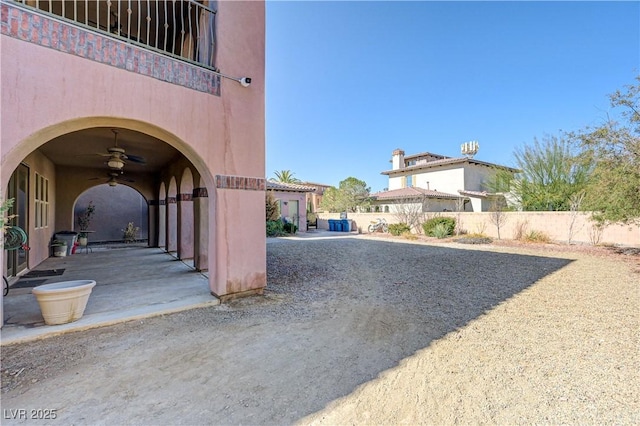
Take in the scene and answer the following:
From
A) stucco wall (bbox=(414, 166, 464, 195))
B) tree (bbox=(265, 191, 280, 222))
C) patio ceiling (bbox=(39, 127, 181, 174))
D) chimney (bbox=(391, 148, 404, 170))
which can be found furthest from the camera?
chimney (bbox=(391, 148, 404, 170))

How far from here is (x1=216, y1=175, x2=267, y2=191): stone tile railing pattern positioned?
488 cm

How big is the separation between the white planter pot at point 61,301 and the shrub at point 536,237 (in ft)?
57.7

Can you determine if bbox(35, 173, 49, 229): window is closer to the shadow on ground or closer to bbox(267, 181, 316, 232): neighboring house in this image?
the shadow on ground

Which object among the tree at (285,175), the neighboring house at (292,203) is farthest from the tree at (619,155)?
the tree at (285,175)

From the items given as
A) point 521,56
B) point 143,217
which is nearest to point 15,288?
point 143,217

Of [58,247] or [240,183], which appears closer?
[240,183]

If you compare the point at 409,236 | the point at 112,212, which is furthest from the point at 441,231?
the point at 112,212

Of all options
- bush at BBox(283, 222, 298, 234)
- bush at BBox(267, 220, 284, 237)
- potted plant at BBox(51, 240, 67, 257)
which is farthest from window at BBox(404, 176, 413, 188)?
potted plant at BBox(51, 240, 67, 257)

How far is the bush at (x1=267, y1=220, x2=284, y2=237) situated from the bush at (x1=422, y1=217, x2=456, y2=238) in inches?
365

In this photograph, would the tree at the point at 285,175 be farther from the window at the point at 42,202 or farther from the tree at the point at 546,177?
the window at the point at 42,202

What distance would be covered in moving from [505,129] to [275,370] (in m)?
23.3

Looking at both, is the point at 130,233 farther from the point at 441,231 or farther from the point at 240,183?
the point at 441,231

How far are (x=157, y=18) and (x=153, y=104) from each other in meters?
1.50

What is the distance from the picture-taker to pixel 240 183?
16.8 ft
